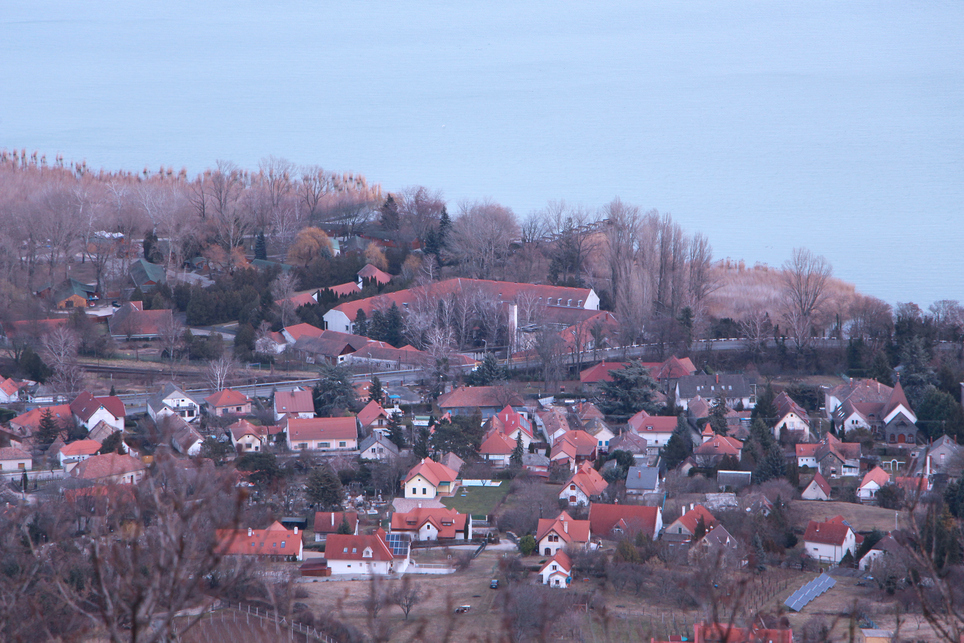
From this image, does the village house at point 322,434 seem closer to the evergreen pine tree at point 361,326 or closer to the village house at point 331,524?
the village house at point 331,524

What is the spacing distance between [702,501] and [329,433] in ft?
18.0

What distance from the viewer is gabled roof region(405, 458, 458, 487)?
43.8ft

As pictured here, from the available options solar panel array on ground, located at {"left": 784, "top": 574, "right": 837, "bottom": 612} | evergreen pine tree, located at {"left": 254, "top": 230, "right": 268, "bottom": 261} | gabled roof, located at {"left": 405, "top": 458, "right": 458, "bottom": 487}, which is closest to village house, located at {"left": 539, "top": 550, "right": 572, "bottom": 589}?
solar panel array on ground, located at {"left": 784, "top": 574, "right": 837, "bottom": 612}

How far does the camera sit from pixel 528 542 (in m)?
11.3

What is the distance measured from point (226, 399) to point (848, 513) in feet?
30.2

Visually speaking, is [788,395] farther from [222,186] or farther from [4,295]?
[222,186]

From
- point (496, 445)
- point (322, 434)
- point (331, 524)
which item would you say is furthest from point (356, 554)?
point (322, 434)

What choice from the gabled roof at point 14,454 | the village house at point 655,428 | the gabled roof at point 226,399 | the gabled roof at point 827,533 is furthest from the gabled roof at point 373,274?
the gabled roof at point 827,533

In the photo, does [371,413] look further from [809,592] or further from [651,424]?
[809,592]

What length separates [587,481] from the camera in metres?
13.4

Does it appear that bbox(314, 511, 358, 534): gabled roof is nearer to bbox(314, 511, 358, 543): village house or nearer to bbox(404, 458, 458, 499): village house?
bbox(314, 511, 358, 543): village house

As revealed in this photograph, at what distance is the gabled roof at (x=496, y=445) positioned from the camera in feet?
48.2

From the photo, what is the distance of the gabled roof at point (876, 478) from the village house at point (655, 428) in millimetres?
2955

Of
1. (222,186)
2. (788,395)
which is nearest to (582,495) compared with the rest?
(788,395)
